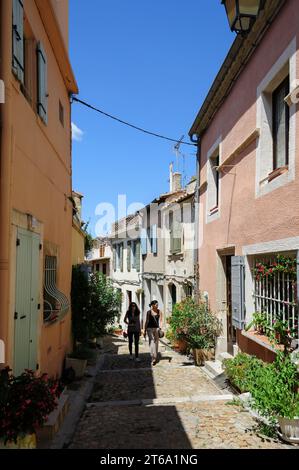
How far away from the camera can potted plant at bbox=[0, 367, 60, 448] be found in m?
3.43

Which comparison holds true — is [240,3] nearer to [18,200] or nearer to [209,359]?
[18,200]

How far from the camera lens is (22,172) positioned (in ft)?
16.5

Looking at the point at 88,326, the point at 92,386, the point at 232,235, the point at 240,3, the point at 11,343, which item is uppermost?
the point at 240,3

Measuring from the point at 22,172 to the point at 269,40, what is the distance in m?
4.46

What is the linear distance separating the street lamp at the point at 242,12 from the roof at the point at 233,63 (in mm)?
1542

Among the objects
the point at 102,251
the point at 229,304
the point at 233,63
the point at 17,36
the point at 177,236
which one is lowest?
the point at 229,304

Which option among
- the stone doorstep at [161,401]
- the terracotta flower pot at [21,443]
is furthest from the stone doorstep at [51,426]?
the terracotta flower pot at [21,443]

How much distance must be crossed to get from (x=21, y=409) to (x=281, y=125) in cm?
545

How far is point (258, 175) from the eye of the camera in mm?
7059

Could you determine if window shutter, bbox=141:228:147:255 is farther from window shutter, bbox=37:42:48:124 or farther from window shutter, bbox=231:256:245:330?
window shutter, bbox=37:42:48:124

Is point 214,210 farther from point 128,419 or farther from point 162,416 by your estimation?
point 128,419

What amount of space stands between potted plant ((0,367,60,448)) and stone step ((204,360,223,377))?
17.8ft

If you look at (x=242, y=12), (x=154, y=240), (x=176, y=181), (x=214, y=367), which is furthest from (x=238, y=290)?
(x=176, y=181)
